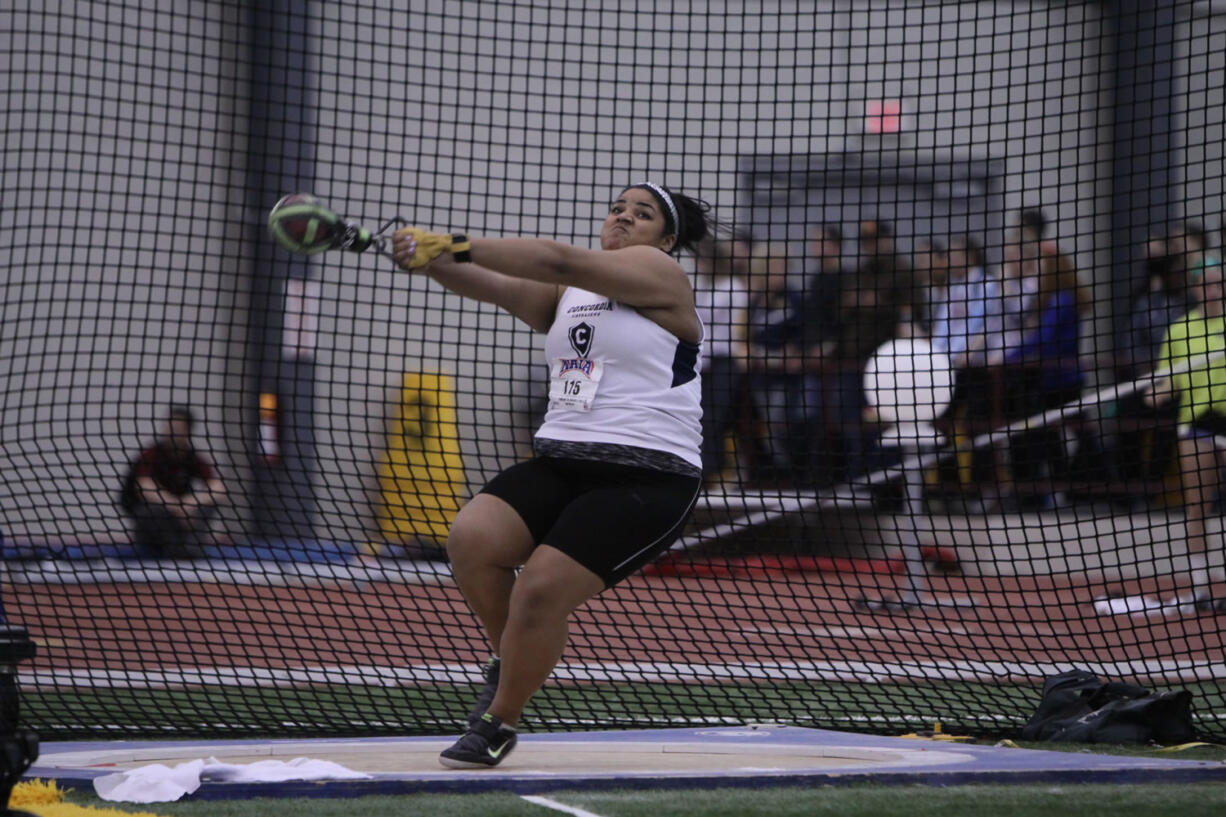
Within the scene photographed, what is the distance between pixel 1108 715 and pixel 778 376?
5.24 metres

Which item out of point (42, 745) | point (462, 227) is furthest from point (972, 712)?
point (462, 227)

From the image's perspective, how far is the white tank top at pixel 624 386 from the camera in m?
4.01

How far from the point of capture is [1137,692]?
16.5 feet

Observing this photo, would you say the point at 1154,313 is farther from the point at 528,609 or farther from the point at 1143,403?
the point at 528,609

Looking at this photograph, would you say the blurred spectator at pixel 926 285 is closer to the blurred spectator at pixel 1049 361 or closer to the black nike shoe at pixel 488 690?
the blurred spectator at pixel 1049 361

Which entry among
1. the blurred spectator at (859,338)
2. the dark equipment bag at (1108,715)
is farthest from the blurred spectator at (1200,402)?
the dark equipment bag at (1108,715)

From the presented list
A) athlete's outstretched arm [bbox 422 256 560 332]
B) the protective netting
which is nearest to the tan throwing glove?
athlete's outstretched arm [bbox 422 256 560 332]

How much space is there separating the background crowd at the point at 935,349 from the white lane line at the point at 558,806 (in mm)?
5491

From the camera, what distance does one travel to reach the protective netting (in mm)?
7383

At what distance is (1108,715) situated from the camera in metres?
4.84

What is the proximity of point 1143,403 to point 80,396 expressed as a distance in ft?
23.1

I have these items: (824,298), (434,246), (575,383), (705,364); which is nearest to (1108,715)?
(575,383)

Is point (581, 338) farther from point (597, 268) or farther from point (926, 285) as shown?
point (926, 285)

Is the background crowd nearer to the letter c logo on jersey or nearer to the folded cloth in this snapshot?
the letter c logo on jersey
